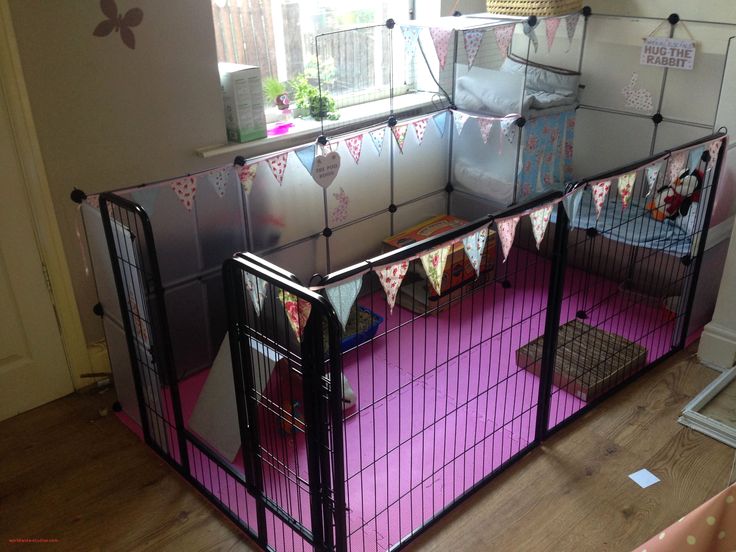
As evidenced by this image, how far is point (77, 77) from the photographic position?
8.00ft

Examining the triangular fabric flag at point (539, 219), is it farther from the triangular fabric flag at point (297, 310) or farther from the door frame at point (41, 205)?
the door frame at point (41, 205)

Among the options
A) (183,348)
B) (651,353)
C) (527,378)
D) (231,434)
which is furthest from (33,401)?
(651,353)

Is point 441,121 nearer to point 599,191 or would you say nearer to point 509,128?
point 509,128

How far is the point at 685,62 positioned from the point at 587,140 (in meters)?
0.67

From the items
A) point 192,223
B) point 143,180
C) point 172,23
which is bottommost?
point 192,223

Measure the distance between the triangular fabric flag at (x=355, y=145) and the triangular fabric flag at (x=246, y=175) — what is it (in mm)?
484

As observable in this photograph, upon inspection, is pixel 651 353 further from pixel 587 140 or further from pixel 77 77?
pixel 77 77

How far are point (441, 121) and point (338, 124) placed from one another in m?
0.65

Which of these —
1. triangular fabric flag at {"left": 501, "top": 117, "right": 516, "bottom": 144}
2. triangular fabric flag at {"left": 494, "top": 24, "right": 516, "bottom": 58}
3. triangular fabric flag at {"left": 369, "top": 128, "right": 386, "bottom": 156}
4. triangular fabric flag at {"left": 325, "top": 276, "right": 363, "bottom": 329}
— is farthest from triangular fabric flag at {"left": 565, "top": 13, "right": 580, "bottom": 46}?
triangular fabric flag at {"left": 325, "top": 276, "right": 363, "bottom": 329}

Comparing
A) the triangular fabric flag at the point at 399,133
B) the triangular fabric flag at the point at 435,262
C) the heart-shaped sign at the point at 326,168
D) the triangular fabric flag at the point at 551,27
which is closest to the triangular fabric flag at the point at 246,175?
the heart-shaped sign at the point at 326,168

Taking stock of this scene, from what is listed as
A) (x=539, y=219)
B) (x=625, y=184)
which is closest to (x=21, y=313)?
(x=539, y=219)

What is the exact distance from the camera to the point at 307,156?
295 centimetres

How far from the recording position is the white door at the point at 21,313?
2.50m

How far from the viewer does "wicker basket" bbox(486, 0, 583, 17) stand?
10.6ft
